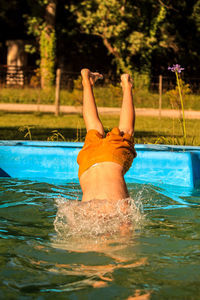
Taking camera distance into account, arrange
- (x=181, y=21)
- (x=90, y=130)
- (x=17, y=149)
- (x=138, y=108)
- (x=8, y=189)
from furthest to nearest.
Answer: (x=181, y=21) < (x=138, y=108) < (x=17, y=149) < (x=8, y=189) < (x=90, y=130)

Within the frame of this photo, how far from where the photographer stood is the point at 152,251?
137 inches

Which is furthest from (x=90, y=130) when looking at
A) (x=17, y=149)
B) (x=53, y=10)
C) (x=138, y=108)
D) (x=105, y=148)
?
(x=53, y=10)

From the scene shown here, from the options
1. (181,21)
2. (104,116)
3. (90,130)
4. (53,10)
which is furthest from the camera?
(181,21)

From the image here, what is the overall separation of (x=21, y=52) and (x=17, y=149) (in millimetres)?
23804

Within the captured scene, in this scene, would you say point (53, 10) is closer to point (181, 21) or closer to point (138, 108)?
point (181, 21)

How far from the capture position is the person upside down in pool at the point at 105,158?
3.65 meters

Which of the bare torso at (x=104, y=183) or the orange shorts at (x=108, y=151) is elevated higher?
the orange shorts at (x=108, y=151)

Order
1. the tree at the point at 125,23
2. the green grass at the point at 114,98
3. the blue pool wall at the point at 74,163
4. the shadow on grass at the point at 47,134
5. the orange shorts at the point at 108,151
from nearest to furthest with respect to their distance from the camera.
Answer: the orange shorts at the point at 108,151, the blue pool wall at the point at 74,163, the shadow on grass at the point at 47,134, the green grass at the point at 114,98, the tree at the point at 125,23

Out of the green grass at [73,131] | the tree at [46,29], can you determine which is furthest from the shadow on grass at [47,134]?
the tree at [46,29]

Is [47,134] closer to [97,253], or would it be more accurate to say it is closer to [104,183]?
[104,183]

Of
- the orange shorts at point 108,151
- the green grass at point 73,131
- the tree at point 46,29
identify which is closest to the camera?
the orange shorts at point 108,151

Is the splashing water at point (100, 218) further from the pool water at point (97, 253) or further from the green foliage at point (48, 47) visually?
the green foliage at point (48, 47)

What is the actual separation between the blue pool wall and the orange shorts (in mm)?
1914

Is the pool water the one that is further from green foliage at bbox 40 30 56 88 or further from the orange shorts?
green foliage at bbox 40 30 56 88
